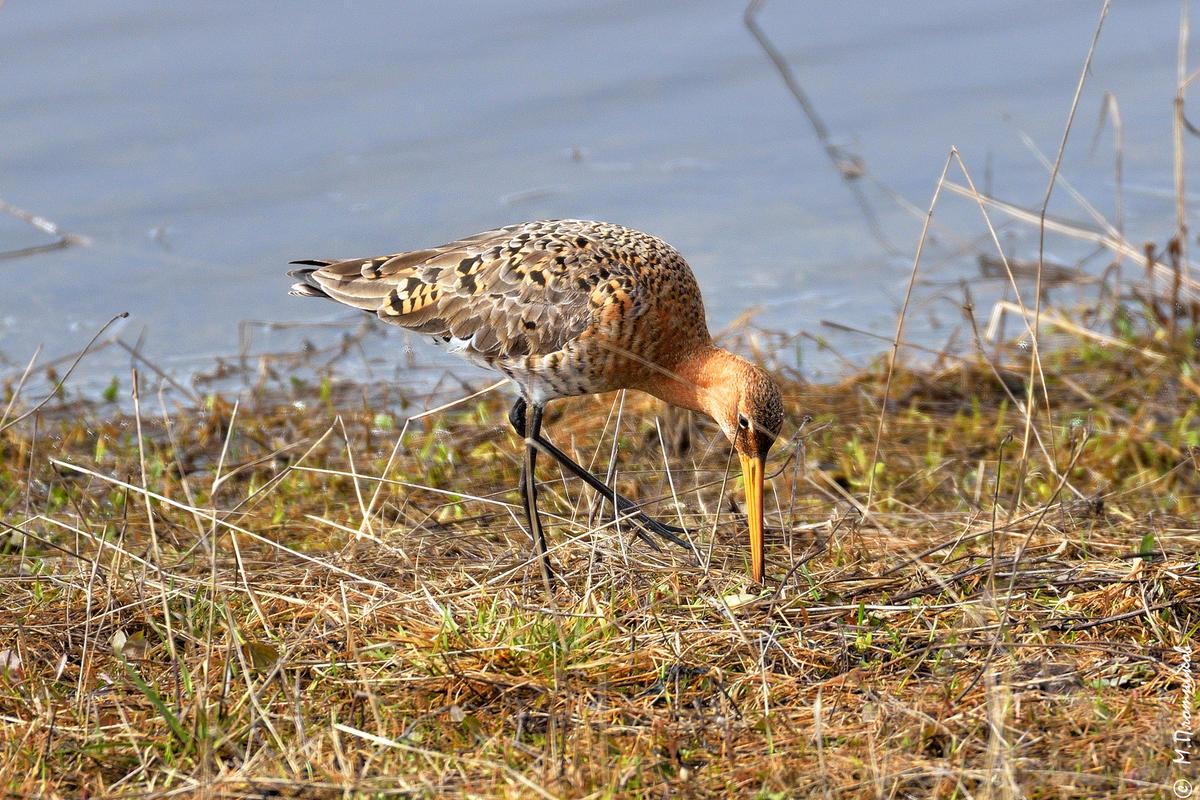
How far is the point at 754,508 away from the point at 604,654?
963mm

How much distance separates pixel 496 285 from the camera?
504cm

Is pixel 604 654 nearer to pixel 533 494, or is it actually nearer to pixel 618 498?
pixel 533 494

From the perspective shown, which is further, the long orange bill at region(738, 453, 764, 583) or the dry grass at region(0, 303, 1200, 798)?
the long orange bill at region(738, 453, 764, 583)

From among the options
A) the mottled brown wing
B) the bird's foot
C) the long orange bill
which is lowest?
the bird's foot

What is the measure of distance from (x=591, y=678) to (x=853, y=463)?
8.50 ft

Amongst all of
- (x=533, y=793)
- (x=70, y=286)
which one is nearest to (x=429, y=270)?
(x=533, y=793)

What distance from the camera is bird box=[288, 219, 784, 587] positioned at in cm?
475

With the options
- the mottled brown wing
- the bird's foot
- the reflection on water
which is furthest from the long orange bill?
the reflection on water

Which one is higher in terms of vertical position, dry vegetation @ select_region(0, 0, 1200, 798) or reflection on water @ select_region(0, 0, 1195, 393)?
reflection on water @ select_region(0, 0, 1195, 393)

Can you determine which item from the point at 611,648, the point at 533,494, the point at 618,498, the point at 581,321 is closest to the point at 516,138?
the point at 581,321

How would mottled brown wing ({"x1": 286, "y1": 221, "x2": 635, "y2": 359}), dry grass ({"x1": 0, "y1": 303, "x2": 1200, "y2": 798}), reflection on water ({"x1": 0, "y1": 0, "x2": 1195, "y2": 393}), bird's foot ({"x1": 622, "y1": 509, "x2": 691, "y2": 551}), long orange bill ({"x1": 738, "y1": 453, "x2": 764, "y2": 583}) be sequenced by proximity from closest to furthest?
dry grass ({"x1": 0, "y1": 303, "x2": 1200, "y2": 798}) < long orange bill ({"x1": 738, "y1": 453, "x2": 764, "y2": 583}) < bird's foot ({"x1": 622, "y1": 509, "x2": 691, "y2": 551}) < mottled brown wing ({"x1": 286, "y1": 221, "x2": 635, "y2": 359}) < reflection on water ({"x1": 0, "y1": 0, "x2": 1195, "y2": 393})

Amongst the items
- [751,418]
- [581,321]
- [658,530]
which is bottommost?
[658,530]

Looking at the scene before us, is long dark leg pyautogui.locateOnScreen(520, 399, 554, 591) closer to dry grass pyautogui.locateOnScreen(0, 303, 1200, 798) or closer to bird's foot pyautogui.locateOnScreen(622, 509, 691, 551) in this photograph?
dry grass pyautogui.locateOnScreen(0, 303, 1200, 798)

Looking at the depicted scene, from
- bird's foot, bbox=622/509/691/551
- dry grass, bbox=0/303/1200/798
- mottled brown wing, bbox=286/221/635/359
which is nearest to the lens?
dry grass, bbox=0/303/1200/798
